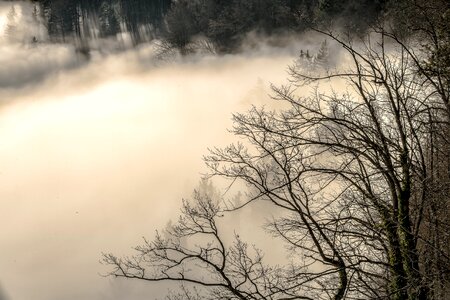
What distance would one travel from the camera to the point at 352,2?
37.5 m

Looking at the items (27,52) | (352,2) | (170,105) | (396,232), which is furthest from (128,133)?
(396,232)

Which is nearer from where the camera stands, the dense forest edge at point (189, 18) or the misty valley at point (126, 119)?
the dense forest edge at point (189, 18)

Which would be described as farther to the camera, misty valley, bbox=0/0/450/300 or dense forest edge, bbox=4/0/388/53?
misty valley, bbox=0/0/450/300

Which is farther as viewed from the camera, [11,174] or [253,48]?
[11,174]

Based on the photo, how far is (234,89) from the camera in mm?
79062

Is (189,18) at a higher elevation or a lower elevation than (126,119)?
lower

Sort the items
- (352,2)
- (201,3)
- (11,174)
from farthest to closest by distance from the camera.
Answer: (11,174) < (201,3) < (352,2)

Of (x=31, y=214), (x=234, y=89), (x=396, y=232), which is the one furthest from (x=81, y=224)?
(x=396, y=232)

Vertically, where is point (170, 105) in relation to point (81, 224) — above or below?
above

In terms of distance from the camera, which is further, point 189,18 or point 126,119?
point 126,119

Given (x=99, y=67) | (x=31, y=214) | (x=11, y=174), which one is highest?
(x=99, y=67)

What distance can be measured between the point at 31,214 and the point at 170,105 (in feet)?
110

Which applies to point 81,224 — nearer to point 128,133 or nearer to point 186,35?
point 128,133

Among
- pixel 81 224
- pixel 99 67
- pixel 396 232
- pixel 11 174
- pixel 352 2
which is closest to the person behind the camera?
pixel 396 232
